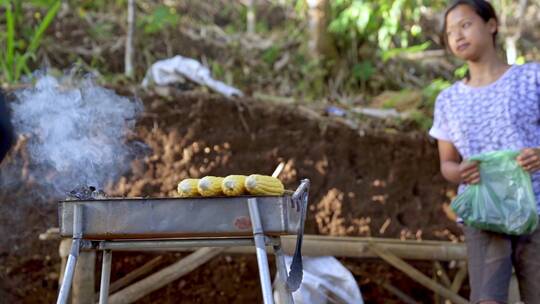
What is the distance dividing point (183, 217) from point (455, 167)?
5.49 ft

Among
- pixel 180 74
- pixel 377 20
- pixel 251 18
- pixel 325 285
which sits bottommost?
pixel 325 285

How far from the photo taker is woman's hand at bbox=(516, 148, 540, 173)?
372 cm

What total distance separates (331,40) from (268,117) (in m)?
2.12

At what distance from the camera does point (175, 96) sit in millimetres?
5973

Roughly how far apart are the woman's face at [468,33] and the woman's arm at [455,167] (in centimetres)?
50

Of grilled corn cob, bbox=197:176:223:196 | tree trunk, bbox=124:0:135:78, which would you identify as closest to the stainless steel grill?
grilled corn cob, bbox=197:176:223:196

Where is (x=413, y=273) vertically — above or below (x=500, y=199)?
below

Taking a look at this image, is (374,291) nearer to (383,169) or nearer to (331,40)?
(383,169)

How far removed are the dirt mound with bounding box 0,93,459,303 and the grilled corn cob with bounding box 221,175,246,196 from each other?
2.41 metres

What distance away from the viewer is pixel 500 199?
3848mm

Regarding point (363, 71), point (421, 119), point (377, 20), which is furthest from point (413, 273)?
point (377, 20)

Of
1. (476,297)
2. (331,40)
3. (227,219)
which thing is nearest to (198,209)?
(227,219)

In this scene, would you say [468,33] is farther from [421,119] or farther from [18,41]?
[18,41]

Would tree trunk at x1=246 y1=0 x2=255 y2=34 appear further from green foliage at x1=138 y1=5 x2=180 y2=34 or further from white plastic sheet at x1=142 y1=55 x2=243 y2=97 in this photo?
white plastic sheet at x1=142 y1=55 x2=243 y2=97
